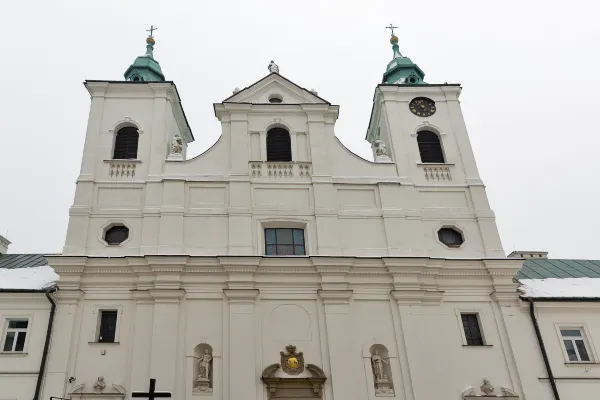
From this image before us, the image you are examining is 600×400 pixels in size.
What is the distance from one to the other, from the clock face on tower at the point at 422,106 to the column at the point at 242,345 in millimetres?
9341

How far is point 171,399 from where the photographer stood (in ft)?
49.6

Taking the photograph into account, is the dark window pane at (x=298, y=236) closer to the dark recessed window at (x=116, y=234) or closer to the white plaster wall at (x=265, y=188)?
the white plaster wall at (x=265, y=188)

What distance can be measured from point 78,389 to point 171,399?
8.02 ft

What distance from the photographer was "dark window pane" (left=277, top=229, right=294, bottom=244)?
18.2 meters

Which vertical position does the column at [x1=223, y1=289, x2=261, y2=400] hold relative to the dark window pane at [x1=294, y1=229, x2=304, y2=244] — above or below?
below

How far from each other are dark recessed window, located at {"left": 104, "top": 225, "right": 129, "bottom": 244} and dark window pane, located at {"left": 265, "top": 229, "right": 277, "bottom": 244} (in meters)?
4.29

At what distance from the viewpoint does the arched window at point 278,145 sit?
1983cm

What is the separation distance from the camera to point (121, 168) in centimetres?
1909

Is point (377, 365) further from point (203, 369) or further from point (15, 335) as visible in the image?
point (15, 335)

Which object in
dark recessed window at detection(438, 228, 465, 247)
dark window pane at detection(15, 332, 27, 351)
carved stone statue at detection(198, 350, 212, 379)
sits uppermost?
dark recessed window at detection(438, 228, 465, 247)

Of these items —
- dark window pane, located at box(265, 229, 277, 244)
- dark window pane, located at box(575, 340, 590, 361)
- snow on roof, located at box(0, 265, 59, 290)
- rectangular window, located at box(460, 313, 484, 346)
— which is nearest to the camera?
rectangular window, located at box(460, 313, 484, 346)

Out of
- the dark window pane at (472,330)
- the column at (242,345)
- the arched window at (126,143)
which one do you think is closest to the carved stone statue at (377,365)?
the dark window pane at (472,330)

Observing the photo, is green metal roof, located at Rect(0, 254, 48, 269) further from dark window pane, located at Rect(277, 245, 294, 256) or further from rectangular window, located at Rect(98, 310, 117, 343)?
dark window pane, located at Rect(277, 245, 294, 256)

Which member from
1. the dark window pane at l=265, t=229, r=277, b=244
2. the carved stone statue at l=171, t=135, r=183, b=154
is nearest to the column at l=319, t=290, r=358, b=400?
the dark window pane at l=265, t=229, r=277, b=244
